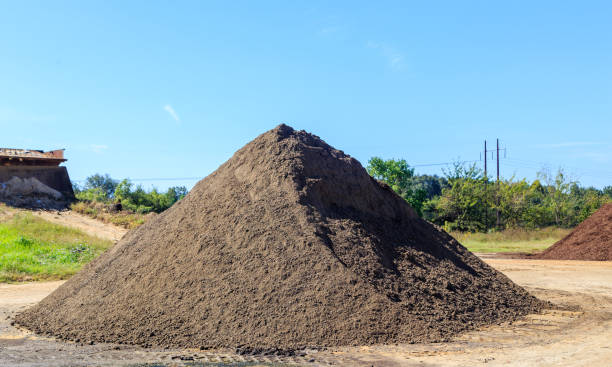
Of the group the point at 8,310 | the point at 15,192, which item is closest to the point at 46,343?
the point at 8,310

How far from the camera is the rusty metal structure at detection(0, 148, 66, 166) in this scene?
23609 mm

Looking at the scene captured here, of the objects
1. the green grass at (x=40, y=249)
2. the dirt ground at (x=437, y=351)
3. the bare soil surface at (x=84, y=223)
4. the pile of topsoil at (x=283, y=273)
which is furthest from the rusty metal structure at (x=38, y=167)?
the dirt ground at (x=437, y=351)

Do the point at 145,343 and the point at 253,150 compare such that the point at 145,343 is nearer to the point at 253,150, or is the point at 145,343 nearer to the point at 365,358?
the point at 365,358

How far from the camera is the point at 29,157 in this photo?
2431 centimetres

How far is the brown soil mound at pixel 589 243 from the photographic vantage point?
18344 millimetres

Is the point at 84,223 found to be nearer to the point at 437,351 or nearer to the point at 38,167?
the point at 38,167

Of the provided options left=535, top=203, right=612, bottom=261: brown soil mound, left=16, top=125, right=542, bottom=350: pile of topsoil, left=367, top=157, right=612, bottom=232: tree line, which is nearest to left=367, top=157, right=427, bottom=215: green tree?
left=367, top=157, right=612, bottom=232: tree line

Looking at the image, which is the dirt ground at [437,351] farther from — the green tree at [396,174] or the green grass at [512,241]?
the green tree at [396,174]

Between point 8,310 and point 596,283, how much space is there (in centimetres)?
1258

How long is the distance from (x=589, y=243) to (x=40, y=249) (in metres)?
20.9

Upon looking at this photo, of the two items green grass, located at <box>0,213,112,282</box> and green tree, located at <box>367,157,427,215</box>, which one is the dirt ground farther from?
green tree, located at <box>367,157,427,215</box>

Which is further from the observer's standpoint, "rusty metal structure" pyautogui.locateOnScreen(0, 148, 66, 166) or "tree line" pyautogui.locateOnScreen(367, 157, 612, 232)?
"tree line" pyautogui.locateOnScreen(367, 157, 612, 232)

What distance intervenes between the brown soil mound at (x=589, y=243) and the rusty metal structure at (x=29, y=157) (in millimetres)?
24293

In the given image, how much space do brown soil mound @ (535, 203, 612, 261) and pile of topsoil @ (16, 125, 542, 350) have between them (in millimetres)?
12659
